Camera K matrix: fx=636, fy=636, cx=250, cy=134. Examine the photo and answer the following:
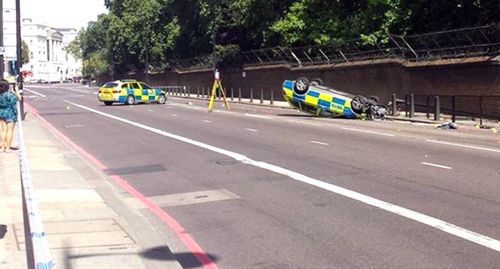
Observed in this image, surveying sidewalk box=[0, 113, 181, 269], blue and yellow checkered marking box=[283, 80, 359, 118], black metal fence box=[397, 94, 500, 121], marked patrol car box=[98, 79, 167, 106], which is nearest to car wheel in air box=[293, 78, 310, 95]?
blue and yellow checkered marking box=[283, 80, 359, 118]

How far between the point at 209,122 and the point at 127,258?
1914cm

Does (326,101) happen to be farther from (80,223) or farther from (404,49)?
(80,223)

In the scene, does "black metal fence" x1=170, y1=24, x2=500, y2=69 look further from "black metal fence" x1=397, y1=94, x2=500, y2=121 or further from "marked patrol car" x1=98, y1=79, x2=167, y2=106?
"marked patrol car" x1=98, y1=79, x2=167, y2=106

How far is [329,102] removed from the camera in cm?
2728

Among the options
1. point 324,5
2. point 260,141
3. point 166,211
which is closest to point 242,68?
point 324,5

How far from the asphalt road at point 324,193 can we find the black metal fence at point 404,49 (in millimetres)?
10192

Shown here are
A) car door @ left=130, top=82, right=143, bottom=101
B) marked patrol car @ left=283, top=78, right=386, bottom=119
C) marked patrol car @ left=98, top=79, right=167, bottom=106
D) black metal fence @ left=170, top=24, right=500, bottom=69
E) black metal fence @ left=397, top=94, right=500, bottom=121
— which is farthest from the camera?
car door @ left=130, top=82, right=143, bottom=101

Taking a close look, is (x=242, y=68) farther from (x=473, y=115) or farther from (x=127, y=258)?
(x=127, y=258)

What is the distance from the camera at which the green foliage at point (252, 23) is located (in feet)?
115

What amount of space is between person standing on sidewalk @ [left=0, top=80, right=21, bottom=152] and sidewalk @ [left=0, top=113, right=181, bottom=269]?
2.10 metres

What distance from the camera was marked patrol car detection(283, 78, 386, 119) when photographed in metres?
27.2

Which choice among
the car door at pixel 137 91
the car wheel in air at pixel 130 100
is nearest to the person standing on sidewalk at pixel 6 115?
the car wheel in air at pixel 130 100

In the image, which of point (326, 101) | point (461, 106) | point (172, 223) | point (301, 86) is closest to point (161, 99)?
point (301, 86)

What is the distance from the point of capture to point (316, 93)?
2711 centimetres
